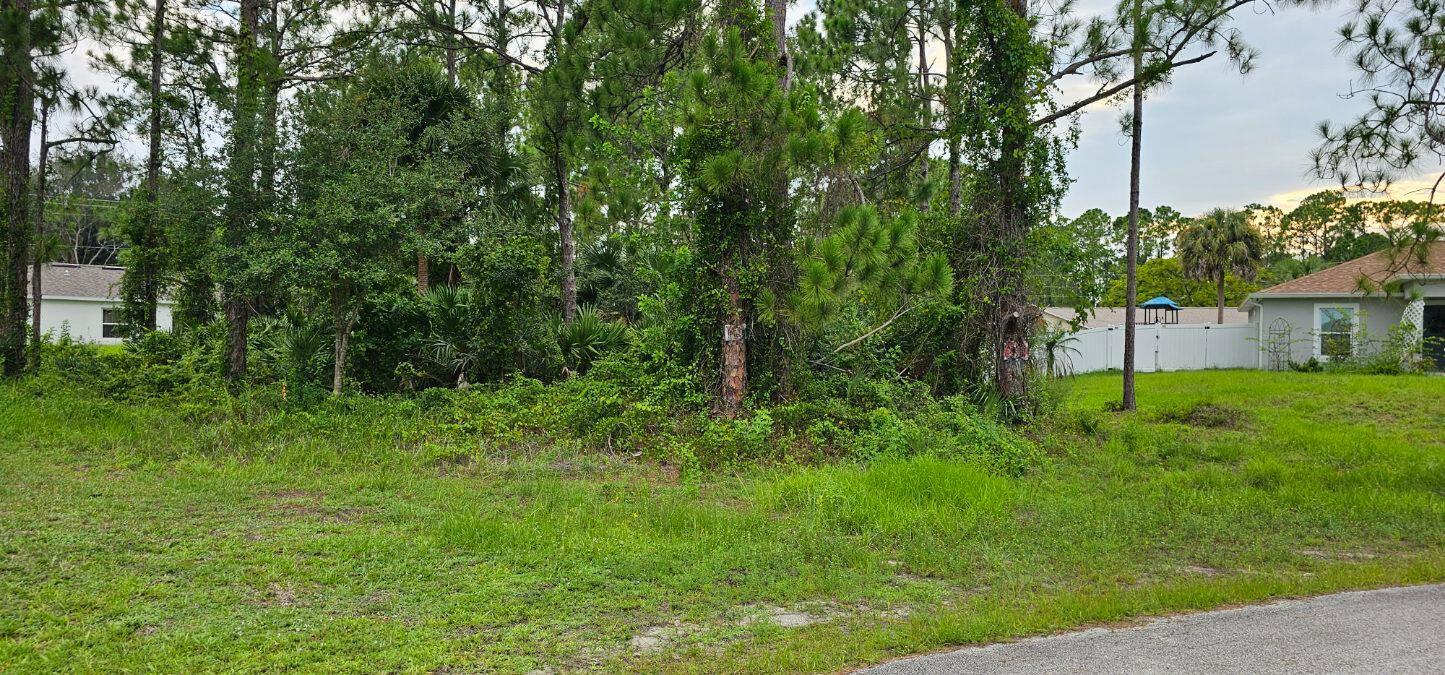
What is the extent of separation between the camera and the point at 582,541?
18.4 ft

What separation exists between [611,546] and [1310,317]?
2393cm

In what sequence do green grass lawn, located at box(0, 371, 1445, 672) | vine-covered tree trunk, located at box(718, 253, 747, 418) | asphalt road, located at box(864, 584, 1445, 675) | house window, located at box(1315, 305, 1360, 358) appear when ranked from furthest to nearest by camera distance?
house window, located at box(1315, 305, 1360, 358) < vine-covered tree trunk, located at box(718, 253, 747, 418) < green grass lawn, located at box(0, 371, 1445, 672) < asphalt road, located at box(864, 584, 1445, 675)

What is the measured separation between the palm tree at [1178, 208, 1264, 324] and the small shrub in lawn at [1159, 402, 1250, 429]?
74.7 ft

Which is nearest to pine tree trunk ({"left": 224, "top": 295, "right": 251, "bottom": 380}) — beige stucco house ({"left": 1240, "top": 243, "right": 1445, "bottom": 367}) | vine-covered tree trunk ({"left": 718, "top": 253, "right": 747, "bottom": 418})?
vine-covered tree trunk ({"left": 718, "top": 253, "right": 747, "bottom": 418})

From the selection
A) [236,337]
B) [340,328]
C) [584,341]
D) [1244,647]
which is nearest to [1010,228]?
[584,341]

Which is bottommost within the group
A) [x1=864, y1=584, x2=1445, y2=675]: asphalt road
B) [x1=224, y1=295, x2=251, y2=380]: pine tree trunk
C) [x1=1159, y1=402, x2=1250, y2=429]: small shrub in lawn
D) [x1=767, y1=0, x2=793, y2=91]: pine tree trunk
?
[x1=864, y1=584, x2=1445, y2=675]: asphalt road

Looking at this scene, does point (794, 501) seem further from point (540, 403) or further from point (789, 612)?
point (540, 403)

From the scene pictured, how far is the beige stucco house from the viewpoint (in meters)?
20.3

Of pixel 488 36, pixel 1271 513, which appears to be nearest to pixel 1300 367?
pixel 1271 513

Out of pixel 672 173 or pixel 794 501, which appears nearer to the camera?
pixel 794 501

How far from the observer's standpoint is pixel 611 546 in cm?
551

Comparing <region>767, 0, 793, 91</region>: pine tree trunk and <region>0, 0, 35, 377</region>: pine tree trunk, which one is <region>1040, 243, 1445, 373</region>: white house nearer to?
<region>767, 0, 793, 91</region>: pine tree trunk

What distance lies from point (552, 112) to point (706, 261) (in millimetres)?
4408

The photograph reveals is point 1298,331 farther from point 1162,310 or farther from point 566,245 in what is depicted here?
point 566,245
